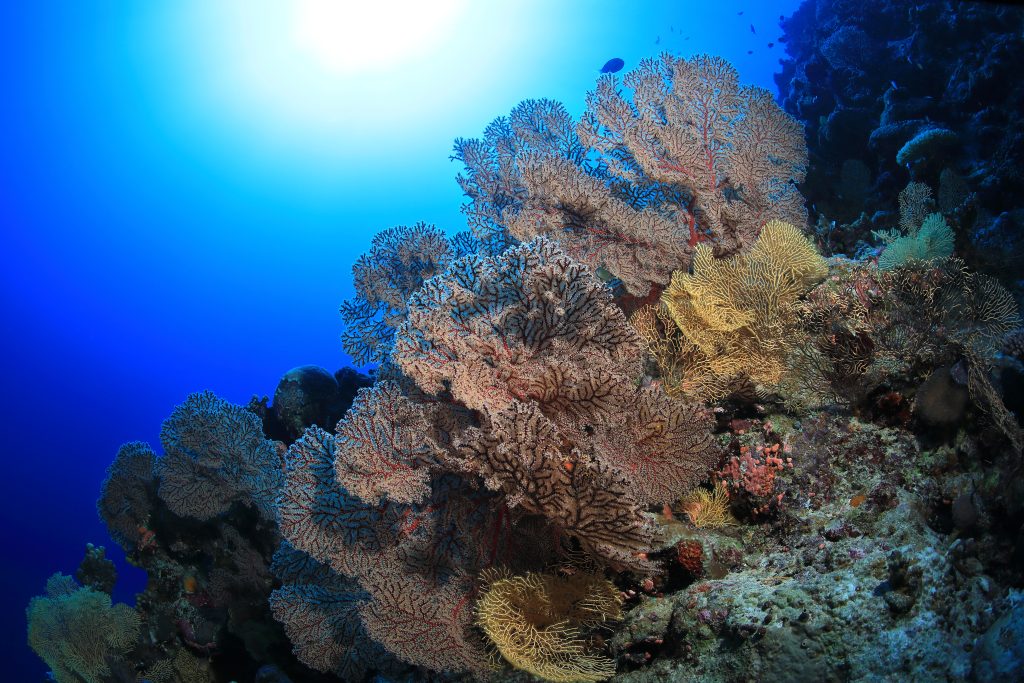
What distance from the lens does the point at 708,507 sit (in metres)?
3.49

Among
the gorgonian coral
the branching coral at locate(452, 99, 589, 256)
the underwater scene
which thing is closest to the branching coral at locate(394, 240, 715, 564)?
the underwater scene

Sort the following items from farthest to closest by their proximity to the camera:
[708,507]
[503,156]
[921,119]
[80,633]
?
[921,119] → [80,633] → [503,156] → [708,507]

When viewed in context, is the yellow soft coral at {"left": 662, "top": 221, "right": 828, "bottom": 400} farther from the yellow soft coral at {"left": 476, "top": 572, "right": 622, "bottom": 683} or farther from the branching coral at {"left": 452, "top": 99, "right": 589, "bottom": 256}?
the branching coral at {"left": 452, "top": 99, "right": 589, "bottom": 256}

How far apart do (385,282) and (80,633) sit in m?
8.14

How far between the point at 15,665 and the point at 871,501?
41852 mm

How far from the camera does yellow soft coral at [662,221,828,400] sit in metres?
3.91

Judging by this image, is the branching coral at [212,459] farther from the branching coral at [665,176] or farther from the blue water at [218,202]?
the blue water at [218,202]

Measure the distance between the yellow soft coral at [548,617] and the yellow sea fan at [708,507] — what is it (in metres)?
0.86

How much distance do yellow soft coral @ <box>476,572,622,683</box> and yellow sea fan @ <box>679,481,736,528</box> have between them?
2.82 feet

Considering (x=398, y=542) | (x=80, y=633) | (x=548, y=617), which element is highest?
(x=398, y=542)

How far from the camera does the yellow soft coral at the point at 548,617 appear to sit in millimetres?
2896

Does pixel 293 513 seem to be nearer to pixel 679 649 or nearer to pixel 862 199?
pixel 679 649

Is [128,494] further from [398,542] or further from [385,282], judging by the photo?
[398,542]

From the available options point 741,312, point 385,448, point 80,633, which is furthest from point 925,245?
point 80,633
